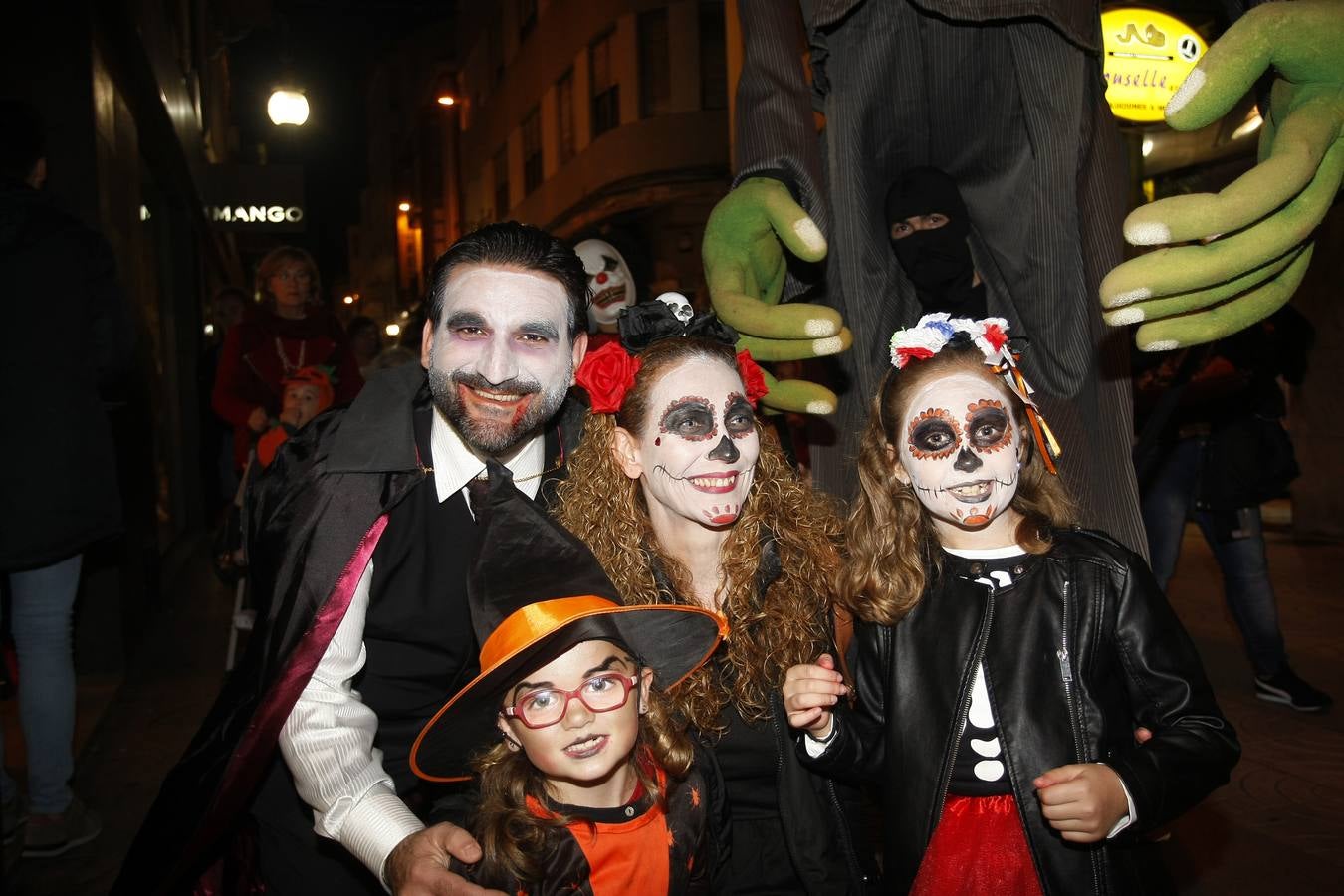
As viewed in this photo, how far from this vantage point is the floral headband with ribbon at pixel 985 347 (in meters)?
2.10

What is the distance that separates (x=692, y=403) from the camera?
2.23 m

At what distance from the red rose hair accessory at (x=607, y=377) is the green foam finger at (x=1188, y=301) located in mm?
986

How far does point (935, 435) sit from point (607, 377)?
0.70m

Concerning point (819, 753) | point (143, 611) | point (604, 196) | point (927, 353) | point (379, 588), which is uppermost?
point (604, 196)

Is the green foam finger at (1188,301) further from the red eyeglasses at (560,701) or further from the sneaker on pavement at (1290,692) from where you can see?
the sneaker on pavement at (1290,692)

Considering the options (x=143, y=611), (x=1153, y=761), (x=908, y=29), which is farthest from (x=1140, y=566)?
(x=143, y=611)

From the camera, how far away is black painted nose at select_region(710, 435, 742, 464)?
2205 millimetres

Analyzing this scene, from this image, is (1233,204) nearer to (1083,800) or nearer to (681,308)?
(1083,800)

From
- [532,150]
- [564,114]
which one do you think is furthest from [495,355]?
[532,150]

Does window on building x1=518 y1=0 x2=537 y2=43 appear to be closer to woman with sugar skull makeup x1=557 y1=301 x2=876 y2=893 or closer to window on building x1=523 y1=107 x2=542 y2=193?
window on building x1=523 y1=107 x2=542 y2=193

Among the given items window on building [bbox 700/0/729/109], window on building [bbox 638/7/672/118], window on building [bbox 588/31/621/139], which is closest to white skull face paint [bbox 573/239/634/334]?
window on building [bbox 700/0/729/109]

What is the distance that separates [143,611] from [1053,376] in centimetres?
541

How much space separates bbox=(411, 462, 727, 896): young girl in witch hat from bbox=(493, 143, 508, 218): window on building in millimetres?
22588

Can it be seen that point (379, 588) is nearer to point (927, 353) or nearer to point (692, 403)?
point (692, 403)
